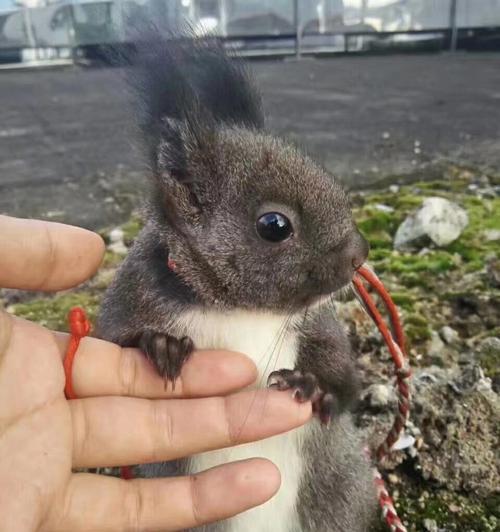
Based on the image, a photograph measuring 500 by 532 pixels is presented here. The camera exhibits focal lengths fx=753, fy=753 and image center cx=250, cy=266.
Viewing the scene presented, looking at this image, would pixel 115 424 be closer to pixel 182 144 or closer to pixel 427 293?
pixel 182 144

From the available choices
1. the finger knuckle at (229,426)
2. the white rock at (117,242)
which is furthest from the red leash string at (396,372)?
the white rock at (117,242)

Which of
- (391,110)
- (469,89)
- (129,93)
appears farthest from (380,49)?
(129,93)

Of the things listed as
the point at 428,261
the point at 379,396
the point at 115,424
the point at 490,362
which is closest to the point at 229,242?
the point at 115,424

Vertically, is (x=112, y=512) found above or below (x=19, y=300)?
above

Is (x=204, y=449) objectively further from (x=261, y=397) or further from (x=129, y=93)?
(x=129, y=93)

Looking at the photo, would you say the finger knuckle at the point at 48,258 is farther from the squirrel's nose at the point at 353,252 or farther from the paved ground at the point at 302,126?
the squirrel's nose at the point at 353,252
